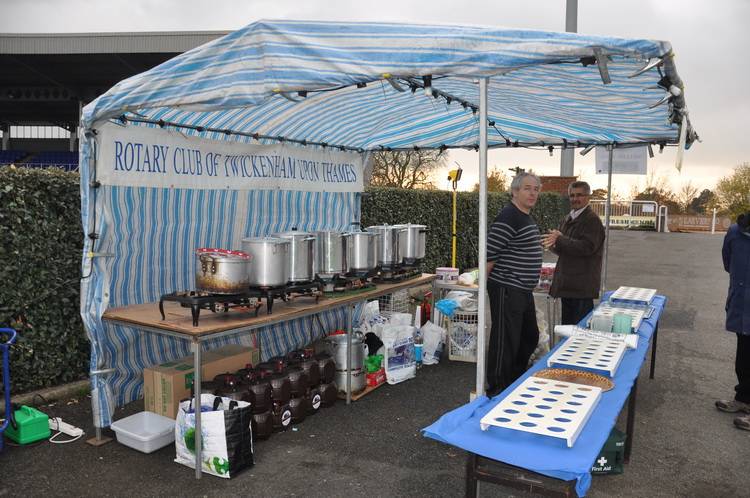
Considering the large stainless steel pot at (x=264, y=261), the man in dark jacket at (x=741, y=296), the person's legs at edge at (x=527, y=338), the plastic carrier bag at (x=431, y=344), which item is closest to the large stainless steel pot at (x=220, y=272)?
the large stainless steel pot at (x=264, y=261)

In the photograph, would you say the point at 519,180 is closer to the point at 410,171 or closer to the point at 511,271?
the point at 511,271

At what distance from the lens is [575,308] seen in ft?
16.5

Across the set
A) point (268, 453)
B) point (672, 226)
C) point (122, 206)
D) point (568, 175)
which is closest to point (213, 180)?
point (122, 206)

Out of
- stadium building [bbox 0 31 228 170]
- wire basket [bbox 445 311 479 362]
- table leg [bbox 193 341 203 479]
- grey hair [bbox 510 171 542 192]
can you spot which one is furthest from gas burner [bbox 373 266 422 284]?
stadium building [bbox 0 31 228 170]

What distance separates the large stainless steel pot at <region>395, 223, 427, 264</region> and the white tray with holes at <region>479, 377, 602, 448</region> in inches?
113

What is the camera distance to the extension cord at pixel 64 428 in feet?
13.0

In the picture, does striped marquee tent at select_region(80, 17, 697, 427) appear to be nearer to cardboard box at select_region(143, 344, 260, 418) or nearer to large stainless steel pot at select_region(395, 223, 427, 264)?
cardboard box at select_region(143, 344, 260, 418)

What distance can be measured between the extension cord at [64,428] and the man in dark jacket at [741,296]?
15.3ft

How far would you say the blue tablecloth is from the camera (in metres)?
1.99

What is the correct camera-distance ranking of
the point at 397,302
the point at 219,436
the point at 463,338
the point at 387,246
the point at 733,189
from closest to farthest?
the point at 219,436, the point at 387,246, the point at 463,338, the point at 397,302, the point at 733,189

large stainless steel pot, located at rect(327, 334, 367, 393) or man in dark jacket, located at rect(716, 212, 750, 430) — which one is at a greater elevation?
man in dark jacket, located at rect(716, 212, 750, 430)

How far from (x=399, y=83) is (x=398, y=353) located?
8.63 ft

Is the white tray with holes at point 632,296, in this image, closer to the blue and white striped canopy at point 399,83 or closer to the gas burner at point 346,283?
the blue and white striped canopy at point 399,83

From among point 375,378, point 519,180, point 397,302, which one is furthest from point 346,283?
point 397,302
